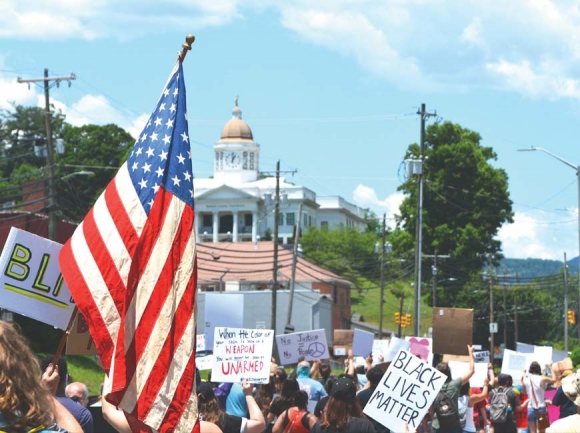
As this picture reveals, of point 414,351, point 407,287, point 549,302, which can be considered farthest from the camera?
point 407,287

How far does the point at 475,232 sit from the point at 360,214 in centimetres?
9285

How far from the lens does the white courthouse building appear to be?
150m

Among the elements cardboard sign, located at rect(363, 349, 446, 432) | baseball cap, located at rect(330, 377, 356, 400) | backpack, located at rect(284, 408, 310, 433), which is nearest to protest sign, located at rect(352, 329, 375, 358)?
cardboard sign, located at rect(363, 349, 446, 432)

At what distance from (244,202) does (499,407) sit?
134 m

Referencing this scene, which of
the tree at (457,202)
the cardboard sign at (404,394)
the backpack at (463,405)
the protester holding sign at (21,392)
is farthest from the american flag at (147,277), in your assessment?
the tree at (457,202)

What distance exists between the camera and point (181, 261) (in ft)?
25.2

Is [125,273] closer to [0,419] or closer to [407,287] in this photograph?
[0,419]

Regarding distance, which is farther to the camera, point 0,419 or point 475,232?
point 475,232

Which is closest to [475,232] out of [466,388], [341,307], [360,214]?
[341,307]

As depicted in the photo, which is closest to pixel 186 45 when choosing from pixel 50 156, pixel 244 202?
pixel 50 156

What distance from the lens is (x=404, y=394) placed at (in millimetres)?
11680

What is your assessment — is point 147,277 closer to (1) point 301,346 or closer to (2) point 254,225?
(1) point 301,346

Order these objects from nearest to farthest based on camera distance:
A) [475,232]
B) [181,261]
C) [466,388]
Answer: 1. [181,261]
2. [466,388]
3. [475,232]

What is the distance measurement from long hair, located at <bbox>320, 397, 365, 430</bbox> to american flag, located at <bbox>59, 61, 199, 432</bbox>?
2.49 m
